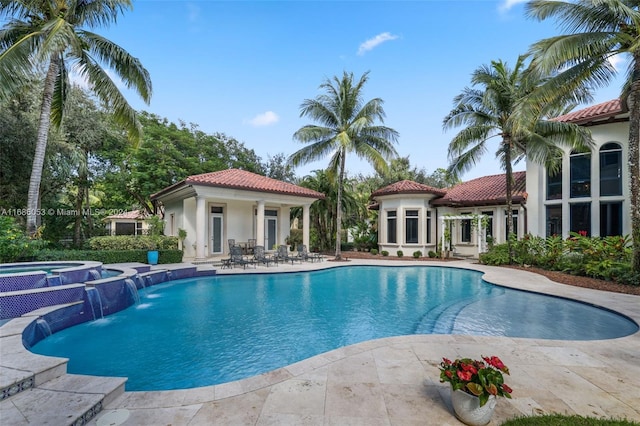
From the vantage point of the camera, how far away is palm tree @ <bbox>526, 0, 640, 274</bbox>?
9117mm

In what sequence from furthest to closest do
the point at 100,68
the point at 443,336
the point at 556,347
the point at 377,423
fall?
the point at 100,68, the point at 443,336, the point at 556,347, the point at 377,423

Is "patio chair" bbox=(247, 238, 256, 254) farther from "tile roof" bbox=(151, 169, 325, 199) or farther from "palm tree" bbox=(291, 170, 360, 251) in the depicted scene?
"palm tree" bbox=(291, 170, 360, 251)

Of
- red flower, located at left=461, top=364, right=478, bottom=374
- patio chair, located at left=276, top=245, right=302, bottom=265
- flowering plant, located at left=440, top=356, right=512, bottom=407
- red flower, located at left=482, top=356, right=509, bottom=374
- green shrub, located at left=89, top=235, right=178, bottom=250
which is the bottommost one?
patio chair, located at left=276, top=245, right=302, bottom=265

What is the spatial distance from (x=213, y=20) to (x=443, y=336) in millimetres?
14611

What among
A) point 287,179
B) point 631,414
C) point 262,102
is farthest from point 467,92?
point 287,179

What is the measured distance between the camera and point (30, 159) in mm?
14484

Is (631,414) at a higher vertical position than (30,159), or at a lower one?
lower

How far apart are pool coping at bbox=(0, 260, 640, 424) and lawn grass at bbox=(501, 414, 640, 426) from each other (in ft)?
0.55

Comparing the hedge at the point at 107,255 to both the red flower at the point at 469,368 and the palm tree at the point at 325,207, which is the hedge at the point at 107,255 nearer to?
the palm tree at the point at 325,207

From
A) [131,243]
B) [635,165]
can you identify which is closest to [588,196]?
[635,165]

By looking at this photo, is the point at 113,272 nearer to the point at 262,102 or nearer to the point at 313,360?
the point at 313,360

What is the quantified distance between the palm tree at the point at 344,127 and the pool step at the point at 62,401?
14676 millimetres

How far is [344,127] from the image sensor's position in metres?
17.6

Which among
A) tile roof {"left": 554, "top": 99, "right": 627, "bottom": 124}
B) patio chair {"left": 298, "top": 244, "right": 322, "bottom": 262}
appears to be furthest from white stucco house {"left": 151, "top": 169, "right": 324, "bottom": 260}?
tile roof {"left": 554, "top": 99, "right": 627, "bottom": 124}
